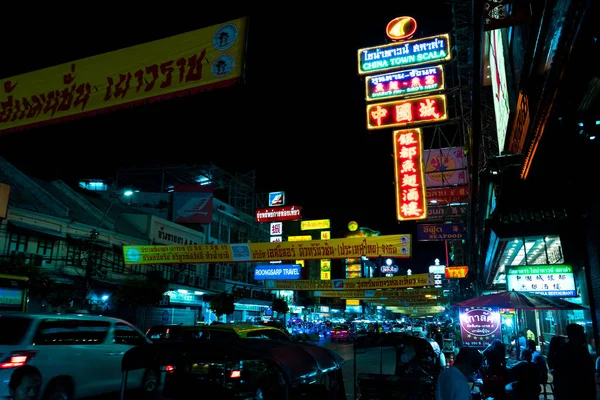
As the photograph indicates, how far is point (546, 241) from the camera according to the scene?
14.4 meters

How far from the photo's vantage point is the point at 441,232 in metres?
29.3

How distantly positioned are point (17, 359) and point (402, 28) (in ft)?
65.6

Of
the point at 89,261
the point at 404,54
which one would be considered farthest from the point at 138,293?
the point at 404,54

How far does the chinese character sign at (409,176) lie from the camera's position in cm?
1902

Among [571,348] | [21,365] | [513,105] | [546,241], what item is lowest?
[21,365]

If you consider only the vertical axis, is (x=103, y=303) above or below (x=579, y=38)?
below

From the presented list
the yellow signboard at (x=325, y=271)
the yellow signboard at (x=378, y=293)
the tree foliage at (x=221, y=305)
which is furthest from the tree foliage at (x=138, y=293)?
the yellow signboard at (x=325, y=271)

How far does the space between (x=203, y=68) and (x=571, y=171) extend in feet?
21.9

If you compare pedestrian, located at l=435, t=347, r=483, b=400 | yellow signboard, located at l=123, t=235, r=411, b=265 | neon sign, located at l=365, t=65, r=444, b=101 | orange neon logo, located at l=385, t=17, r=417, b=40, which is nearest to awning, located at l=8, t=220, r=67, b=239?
yellow signboard, located at l=123, t=235, r=411, b=265

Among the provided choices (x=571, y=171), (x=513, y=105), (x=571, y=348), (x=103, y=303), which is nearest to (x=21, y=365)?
(x=571, y=348)

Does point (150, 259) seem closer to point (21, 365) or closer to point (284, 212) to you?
point (21, 365)

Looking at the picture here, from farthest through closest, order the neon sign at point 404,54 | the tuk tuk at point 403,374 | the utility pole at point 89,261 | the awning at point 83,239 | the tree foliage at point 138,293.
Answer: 1. the awning at point 83,239
2. the tree foliage at point 138,293
3. the utility pole at point 89,261
4. the neon sign at point 404,54
5. the tuk tuk at point 403,374

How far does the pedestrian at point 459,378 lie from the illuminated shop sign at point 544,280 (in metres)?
8.96

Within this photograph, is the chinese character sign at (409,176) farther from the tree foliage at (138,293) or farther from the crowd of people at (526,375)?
the tree foliage at (138,293)
